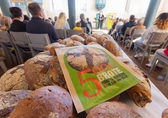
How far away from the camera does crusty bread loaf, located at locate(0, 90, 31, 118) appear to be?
0.25 metres

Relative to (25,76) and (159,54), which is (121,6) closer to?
(159,54)

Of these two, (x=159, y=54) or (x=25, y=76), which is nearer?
(x=25, y=76)

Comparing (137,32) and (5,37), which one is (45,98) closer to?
(5,37)

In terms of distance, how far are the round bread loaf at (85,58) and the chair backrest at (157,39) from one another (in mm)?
1841

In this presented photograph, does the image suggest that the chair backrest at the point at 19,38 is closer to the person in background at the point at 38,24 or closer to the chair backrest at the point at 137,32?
the person in background at the point at 38,24

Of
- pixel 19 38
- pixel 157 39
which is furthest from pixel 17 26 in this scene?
pixel 157 39

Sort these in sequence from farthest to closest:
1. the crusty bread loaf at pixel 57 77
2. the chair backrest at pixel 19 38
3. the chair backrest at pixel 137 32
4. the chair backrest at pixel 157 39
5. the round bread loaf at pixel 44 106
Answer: the chair backrest at pixel 137 32
the chair backrest at pixel 157 39
the chair backrest at pixel 19 38
the crusty bread loaf at pixel 57 77
the round bread loaf at pixel 44 106

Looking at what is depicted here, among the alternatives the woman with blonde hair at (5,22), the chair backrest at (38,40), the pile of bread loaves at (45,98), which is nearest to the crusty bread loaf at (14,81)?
the pile of bread loaves at (45,98)

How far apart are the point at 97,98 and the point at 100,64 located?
0.14 meters

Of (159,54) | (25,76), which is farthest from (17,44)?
(159,54)

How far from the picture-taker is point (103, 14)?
23.4ft

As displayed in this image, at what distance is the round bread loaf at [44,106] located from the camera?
0.20 meters

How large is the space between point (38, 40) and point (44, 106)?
1276 mm

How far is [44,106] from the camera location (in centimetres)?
21
